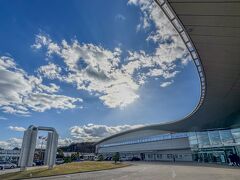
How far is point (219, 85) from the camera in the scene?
20.2 m

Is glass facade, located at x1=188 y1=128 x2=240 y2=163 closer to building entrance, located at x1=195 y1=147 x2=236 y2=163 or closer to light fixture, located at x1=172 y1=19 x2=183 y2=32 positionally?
building entrance, located at x1=195 y1=147 x2=236 y2=163

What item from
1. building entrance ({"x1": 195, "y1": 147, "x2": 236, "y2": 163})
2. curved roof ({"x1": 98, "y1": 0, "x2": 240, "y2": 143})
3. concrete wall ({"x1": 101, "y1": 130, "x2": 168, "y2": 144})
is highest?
concrete wall ({"x1": 101, "y1": 130, "x2": 168, "y2": 144})

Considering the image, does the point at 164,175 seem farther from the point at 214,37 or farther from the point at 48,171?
the point at 48,171

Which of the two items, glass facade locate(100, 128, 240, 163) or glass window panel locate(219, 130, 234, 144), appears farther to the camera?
glass window panel locate(219, 130, 234, 144)

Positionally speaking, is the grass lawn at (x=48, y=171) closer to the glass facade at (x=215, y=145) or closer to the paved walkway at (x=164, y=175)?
the paved walkway at (x=164, y=175)

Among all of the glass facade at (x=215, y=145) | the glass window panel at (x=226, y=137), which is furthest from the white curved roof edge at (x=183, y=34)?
the glass window panel at (x=226, y=137)

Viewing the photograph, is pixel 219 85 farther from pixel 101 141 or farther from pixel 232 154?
pixel 101 141

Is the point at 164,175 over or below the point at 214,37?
below

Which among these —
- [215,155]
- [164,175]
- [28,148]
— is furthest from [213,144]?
[28,148]

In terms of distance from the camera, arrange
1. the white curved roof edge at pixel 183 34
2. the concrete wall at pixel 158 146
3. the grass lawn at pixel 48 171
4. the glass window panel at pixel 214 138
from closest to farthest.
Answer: the white curved roof edge at pixel 183 34
the grass lawn at pixel 48 171
the glass window panel at pixel 214 138
the concrete wall at pixel 158 146

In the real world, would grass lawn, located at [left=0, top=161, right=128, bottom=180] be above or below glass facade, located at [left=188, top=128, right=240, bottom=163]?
below

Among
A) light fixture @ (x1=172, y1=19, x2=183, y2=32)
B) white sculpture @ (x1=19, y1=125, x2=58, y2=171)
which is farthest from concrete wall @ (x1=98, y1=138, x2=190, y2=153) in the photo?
light fixture @ (x1=172, y1=19, x2=183, y2=32)

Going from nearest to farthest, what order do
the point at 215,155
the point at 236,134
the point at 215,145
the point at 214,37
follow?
1. the point at 214,37
2. the point at 236,134
3. the point at 215,155
4. the point at 215,145

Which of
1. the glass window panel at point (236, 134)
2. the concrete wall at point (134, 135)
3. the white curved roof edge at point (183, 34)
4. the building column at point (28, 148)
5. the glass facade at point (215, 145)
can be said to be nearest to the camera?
the white curved roof edge at point (183, 34)
